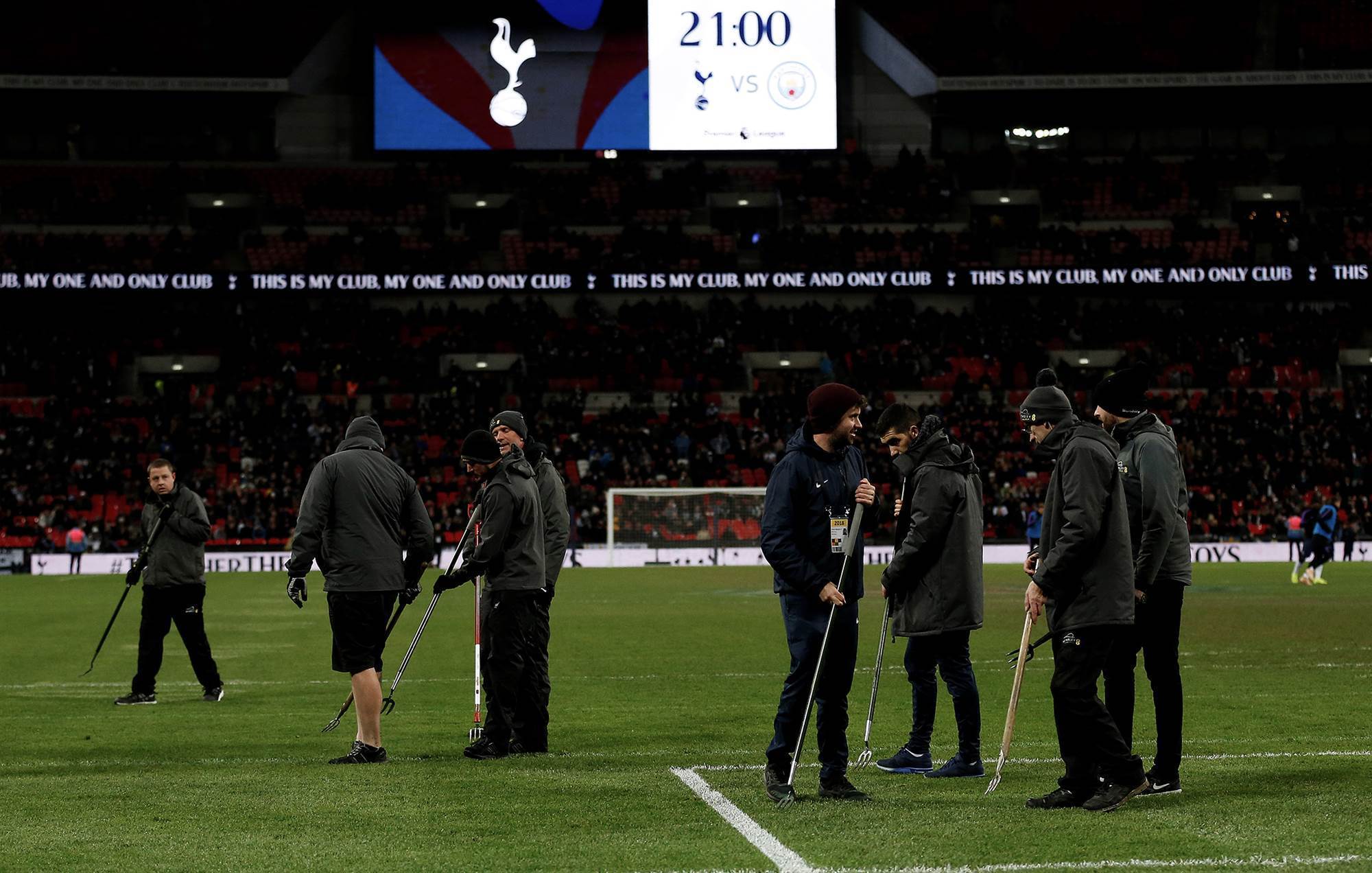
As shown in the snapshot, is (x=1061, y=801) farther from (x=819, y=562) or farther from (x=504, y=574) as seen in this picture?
(x=504, y=574)

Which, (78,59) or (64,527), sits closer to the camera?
(64,527)

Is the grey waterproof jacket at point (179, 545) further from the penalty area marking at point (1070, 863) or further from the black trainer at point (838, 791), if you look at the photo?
the penalty area marking at point (1070, 863)

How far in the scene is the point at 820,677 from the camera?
8.73 m

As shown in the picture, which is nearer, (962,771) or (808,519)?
Result: (808,519)

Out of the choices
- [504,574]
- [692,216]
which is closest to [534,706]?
[504,574]

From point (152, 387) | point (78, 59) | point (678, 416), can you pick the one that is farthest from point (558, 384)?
point (78, 59)

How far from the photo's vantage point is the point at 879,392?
53812 mm

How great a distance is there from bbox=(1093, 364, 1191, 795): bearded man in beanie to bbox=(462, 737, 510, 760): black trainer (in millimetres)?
4068

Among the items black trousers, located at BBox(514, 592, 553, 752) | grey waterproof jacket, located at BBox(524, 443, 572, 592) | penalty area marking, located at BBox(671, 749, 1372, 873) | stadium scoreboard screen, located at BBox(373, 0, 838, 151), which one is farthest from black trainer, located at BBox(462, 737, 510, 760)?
stadium scoreboard screen, located at BBox(373, 0, 838, 151)

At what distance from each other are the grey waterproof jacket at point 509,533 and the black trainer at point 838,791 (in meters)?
3.03

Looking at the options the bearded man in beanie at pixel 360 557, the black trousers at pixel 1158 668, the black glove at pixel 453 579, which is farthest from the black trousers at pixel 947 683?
the bearded man in beanie at pixel 360 557

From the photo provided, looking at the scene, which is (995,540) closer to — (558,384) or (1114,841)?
(558,384)

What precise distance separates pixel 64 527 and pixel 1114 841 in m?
41.3

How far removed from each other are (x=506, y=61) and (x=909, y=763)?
50.3 meters
